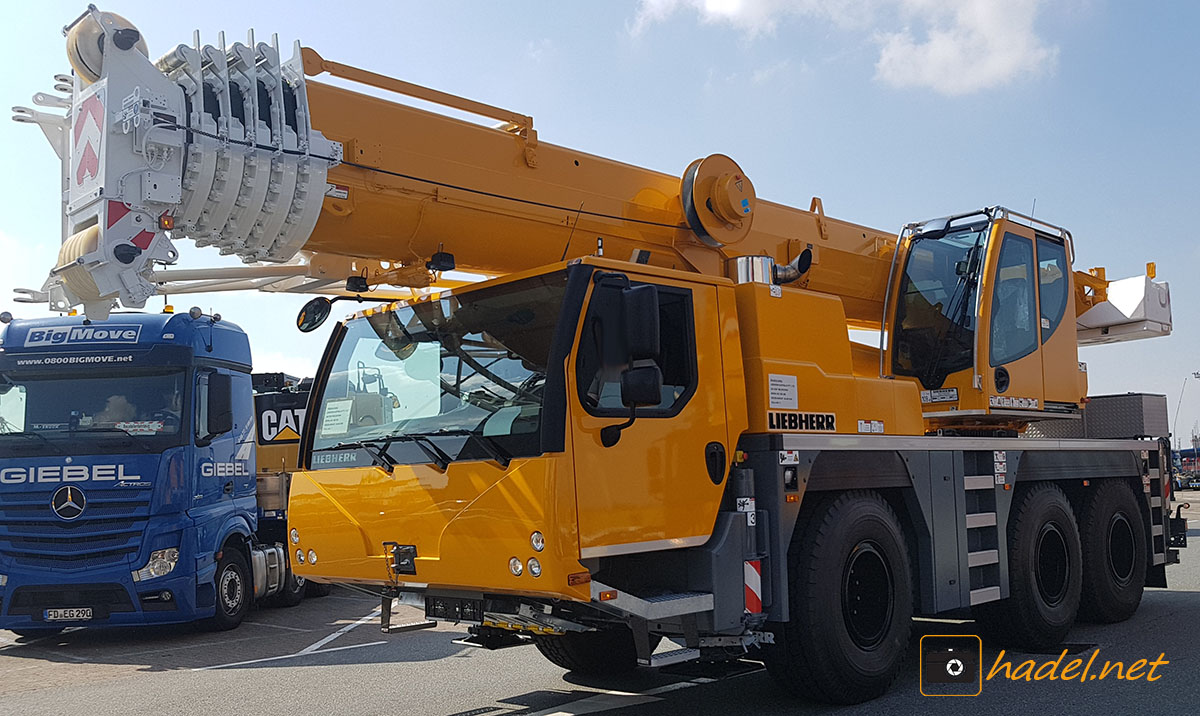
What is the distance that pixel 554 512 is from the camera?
518cm

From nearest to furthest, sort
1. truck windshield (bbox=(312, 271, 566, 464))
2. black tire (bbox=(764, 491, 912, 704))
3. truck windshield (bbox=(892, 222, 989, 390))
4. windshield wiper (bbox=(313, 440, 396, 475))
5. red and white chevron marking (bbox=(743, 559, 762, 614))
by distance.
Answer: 1. truck windshield (bbox=(312, 271, 566, 464))
2. windshield wiper (bbox=(313, 440, 396, 475))
3. red and white chevron marking (bbox=(743, 559, 762, 614))
4. black tire (bbox=(764, 491, 912, 704))
5. truck windshield (bbox=(892, 222, 989, 390))

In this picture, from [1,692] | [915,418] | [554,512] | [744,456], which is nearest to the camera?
[554,512]

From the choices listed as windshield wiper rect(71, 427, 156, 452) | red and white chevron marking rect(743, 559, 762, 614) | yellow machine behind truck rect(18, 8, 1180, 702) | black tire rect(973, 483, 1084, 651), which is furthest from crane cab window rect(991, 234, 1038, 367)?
windshield wiper rect(71, 427, 156, 452)

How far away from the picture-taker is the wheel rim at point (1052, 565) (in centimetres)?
Answer: 880

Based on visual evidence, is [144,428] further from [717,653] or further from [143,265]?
[717,653]

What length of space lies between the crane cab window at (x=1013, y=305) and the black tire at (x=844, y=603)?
8.02 feet

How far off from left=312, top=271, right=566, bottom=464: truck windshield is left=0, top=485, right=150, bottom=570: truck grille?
5.10m

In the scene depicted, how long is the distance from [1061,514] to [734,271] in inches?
154

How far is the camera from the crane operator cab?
8695 mm

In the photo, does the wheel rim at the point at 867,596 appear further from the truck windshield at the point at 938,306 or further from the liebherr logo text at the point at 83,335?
the liebherr logo text at the point at 83,335

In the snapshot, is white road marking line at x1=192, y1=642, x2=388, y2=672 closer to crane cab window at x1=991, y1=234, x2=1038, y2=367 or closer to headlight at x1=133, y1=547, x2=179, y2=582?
headlight at x1=133, y1=547, x2=179, y2=582

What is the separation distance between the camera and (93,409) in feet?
36.0

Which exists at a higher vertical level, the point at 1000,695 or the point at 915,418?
the point at 915,418

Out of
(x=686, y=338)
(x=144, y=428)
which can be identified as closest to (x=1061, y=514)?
(x=686, y=338)
